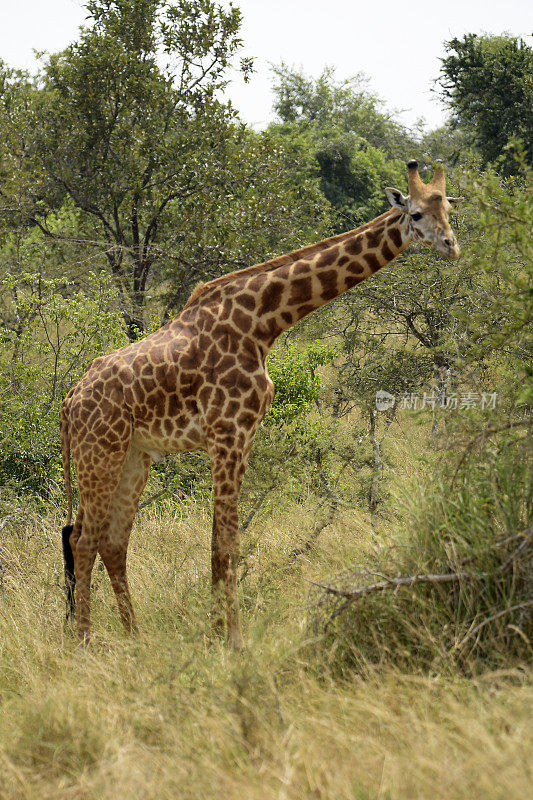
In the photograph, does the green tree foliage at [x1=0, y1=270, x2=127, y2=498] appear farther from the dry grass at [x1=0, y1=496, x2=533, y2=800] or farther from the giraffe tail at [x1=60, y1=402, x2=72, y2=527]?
the dry grass at [x1=0, y1=496, x2=533, y2=800]

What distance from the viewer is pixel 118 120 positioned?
12953 millimetres

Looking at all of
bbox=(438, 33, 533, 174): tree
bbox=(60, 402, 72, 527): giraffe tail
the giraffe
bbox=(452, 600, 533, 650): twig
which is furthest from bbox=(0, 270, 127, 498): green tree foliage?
bbox=(438, 33, 533, 174): tree

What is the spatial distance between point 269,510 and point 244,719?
4759 mm

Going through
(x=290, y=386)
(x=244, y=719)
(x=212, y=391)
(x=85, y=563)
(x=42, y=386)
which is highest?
(x=42, y=386)

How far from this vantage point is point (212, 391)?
5.73 metres

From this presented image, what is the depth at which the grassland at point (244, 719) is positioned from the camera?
3.43 meters

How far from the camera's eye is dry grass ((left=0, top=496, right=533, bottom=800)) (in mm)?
3428

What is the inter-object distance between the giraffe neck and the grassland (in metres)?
1.95

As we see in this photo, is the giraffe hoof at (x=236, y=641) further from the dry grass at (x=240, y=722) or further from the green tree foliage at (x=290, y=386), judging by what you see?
the green tree foliage at (x=290, y=386)

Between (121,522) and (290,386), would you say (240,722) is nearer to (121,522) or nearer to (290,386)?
(121,522)

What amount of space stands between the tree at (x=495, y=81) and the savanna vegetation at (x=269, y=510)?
177 inches

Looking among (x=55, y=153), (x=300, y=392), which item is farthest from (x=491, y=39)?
(x=300, y=392)

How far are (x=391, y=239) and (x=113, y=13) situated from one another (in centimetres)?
938

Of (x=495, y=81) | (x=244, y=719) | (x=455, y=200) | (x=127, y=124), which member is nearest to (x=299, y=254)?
(x=455, y=200)
